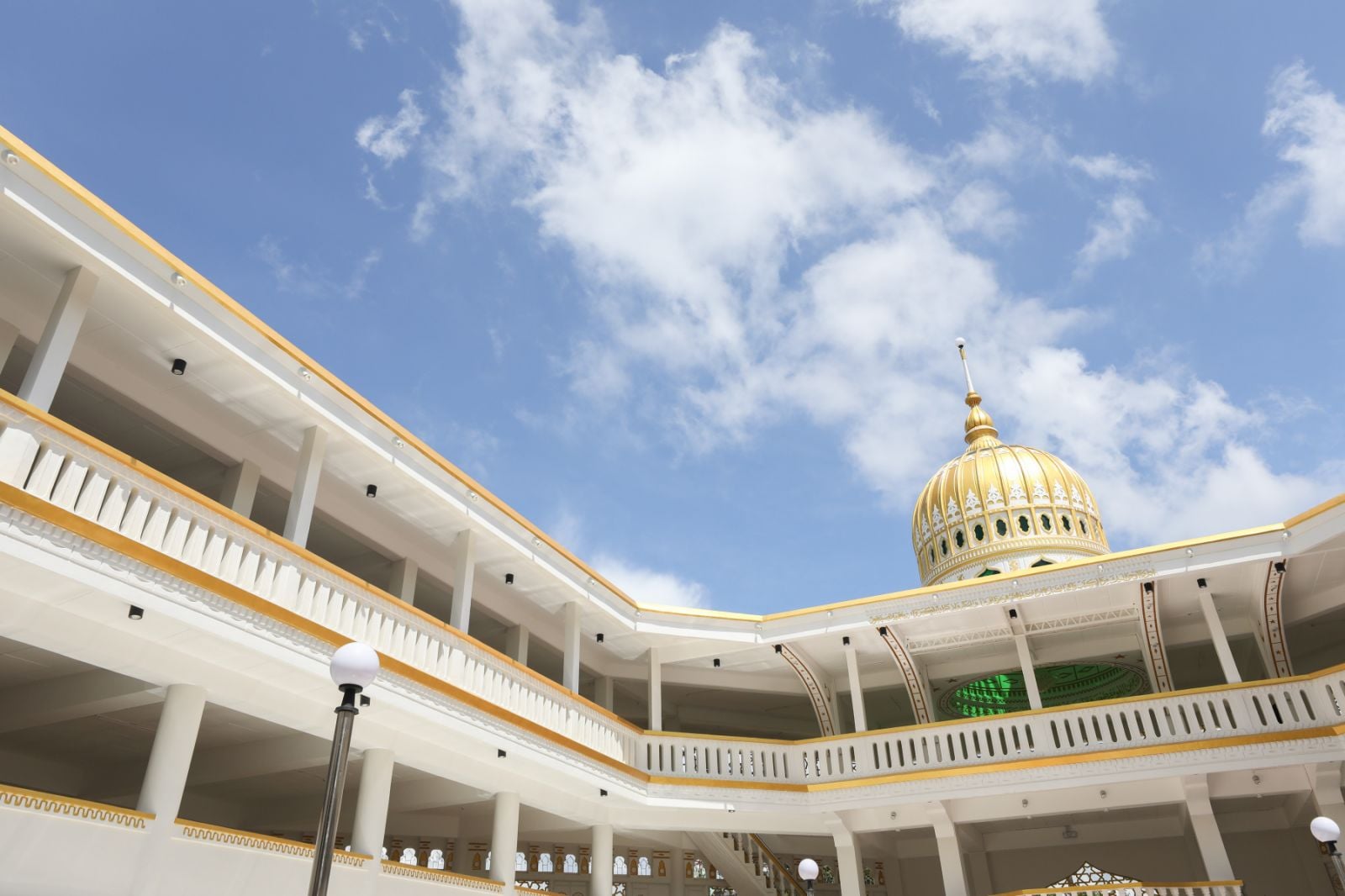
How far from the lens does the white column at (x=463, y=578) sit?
39.2ft

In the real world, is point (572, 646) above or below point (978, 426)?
below

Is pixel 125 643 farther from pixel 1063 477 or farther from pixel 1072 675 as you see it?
pixel 1063 477

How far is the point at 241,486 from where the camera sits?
A: 11336 mm

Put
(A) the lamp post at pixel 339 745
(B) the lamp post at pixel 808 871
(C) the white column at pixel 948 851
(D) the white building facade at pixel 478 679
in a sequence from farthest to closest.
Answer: (C) the white column at pixel 948 851 → (B) the lamp post at pixel 808 871 → (D) the white building facade at pixel 478 679 → (A) the lamp post at pixel 339 745

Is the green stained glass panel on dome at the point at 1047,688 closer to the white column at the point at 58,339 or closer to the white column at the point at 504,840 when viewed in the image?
the white column at the point at 504,840

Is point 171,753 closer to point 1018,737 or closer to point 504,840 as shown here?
point 504,840

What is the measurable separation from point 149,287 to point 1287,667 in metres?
15.4

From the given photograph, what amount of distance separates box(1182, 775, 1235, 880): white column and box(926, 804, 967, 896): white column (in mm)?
3229

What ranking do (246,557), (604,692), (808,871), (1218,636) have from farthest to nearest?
(604,692), (1218,636), (808,871), (246,557)

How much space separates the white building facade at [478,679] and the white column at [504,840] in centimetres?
6

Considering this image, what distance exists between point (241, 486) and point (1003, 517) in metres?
17.2

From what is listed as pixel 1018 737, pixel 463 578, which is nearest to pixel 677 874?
pixel 1018 737

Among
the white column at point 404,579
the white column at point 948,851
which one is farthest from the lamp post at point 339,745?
the white column at point 948,851

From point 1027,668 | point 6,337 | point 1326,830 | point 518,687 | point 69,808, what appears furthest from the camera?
point 1027,668
